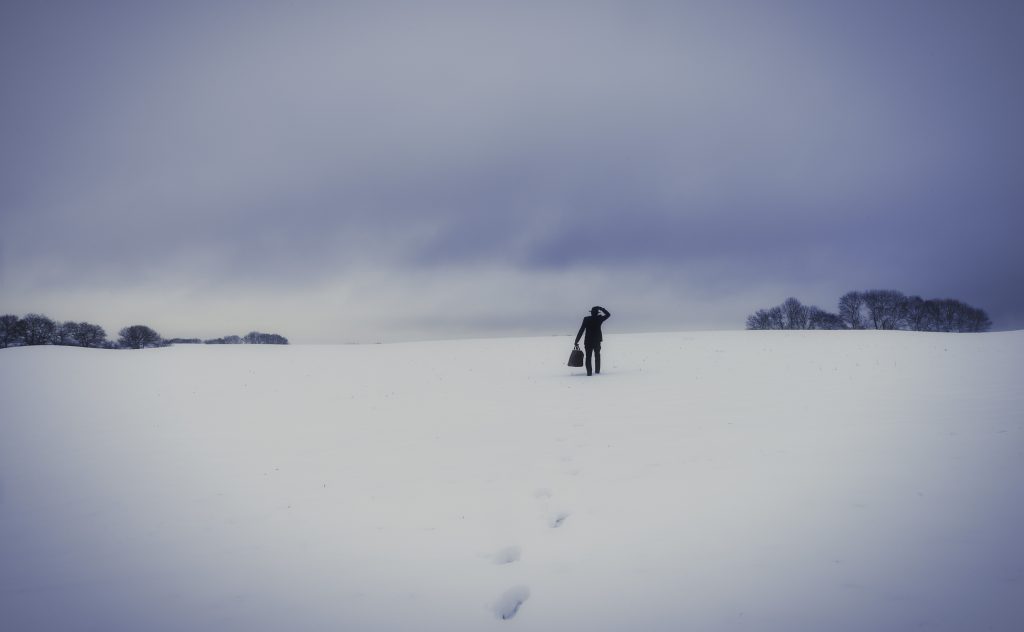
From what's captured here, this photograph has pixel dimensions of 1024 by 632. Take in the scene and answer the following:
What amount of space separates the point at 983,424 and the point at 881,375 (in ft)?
24.4

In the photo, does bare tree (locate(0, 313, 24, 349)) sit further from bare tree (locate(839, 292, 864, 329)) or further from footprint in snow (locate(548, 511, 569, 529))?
bare tree (locate(839, 292, 864, 329))

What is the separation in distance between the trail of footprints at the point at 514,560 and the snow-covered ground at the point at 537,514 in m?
0.02

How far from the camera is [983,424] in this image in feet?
24.4

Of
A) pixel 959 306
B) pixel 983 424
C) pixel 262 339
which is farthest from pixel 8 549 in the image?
pixel 959 306

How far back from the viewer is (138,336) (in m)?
71.3

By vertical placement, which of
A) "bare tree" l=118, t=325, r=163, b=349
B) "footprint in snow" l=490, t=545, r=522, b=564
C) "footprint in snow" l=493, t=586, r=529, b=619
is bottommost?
"footprint in snow" l=493, t=586, r=529, b=619

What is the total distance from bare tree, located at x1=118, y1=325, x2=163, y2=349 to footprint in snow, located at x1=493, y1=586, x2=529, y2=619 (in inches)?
3402

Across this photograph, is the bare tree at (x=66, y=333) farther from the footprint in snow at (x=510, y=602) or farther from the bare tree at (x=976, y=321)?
the bare tree at (x=976, y=321)

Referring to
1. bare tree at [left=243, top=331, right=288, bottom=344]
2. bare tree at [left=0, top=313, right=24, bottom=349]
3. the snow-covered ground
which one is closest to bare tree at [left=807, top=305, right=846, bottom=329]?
the snow-covered ground

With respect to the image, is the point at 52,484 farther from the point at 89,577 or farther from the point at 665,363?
the point at 665,363

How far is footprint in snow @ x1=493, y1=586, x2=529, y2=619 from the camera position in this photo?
384 centimetres

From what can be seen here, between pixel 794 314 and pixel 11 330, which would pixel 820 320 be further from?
pixel 11 330

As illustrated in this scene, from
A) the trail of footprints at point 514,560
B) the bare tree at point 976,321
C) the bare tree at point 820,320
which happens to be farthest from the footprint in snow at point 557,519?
the bare tree at point 976,321

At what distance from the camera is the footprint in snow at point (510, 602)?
3842 mm
